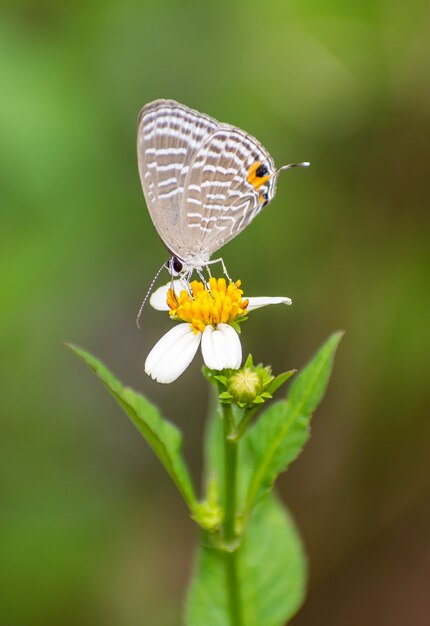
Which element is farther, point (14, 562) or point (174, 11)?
point (174, 11)

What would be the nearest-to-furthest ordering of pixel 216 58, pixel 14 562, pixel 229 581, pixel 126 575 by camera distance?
1. pixel 229 581
2. pixel 14 562
3. pixel 126 575
4. pixel 216 58

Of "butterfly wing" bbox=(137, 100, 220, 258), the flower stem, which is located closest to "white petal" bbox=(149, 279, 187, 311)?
"butterfly wing" bbox=(137, 100, 220, 258)

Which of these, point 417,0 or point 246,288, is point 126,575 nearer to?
point 246,288

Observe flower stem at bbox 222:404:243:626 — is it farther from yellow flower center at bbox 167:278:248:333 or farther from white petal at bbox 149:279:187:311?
white petal at bbox 149:279:187:311

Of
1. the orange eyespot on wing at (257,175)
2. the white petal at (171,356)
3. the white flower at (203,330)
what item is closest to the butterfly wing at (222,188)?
the orange eyespot on wing at (257,175)

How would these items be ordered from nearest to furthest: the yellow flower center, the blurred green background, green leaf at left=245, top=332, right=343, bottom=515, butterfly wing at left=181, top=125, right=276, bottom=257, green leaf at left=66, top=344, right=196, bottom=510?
green leaf at left=66, top=344, right=196, bottom=510
green leaf at left=245, top=332, right=343, bottom=515
the yellow flower center
butterfly wing at left=181, top=125, right=276, bottom=257
the blurred green background

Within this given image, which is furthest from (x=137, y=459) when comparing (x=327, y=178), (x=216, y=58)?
(x=216, y=58)
